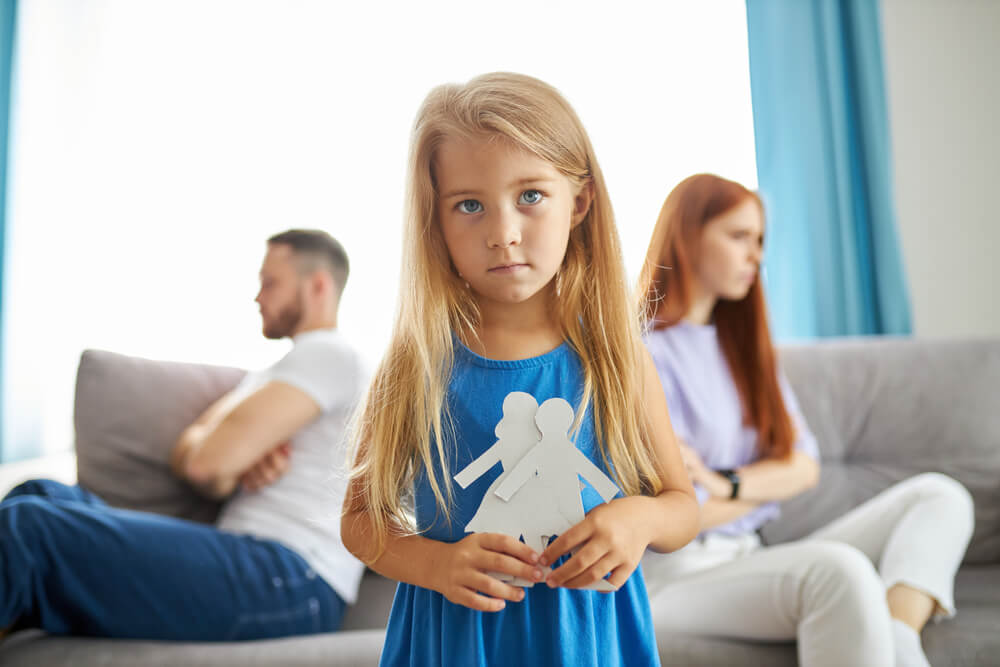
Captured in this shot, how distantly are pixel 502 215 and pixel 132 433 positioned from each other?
135cm

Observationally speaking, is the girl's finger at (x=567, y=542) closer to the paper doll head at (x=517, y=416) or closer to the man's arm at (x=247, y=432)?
the paper doll head at (x=517, y=416)

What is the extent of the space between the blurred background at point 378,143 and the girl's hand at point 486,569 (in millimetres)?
1850

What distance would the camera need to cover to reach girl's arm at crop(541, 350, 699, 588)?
1.87 ft

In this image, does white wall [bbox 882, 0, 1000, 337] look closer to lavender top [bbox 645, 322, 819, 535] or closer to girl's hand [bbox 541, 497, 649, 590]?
lavender top [bbox 645, 322, 819, 535]

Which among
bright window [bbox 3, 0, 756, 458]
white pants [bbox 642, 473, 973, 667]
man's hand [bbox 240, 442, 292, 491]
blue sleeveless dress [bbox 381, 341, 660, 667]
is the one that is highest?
bright window [bbox 3, 0, 756, 458]

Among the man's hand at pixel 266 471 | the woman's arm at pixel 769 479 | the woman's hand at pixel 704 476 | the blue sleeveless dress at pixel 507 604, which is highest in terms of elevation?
the blue sleeveless dress at pixel 507 604

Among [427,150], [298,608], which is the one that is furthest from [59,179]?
[427,150]

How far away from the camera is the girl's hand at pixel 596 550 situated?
1.86 ft

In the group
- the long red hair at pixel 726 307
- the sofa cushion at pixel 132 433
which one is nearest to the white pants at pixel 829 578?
the long red hair at pixel 726 307

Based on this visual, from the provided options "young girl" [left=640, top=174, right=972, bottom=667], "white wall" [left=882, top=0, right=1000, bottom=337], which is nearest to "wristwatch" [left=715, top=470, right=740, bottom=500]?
"young girl" [left=640, top=174, right=972, bottom=667]

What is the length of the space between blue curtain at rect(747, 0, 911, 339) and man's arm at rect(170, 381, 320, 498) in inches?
66.0

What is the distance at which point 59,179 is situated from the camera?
2619 mm

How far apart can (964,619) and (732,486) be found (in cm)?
45

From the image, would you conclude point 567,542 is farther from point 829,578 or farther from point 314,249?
point 314,249
